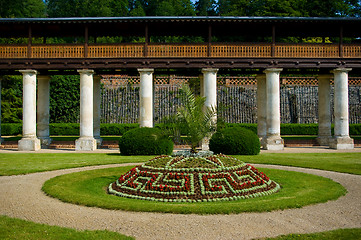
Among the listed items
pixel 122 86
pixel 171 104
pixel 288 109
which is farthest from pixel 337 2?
pixel 122 86

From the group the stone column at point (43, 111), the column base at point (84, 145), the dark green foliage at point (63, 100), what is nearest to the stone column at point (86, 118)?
the column base at point (84, 145)

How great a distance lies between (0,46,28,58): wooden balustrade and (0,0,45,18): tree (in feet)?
97.9

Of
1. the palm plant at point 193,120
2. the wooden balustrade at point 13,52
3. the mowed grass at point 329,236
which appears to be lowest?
the mowed grass at point 329,236

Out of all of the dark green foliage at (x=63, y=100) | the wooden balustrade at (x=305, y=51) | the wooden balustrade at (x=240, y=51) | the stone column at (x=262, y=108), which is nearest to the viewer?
the wooden balustrade at (x=240, y=51)

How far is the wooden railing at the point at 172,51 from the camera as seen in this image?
26.5 meters

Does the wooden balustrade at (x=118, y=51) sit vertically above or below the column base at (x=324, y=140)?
above

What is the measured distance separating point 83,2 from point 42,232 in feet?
207

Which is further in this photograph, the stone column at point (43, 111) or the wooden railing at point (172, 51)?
the stone column at point (43, 111)

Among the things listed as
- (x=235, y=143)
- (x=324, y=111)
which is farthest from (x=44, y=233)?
(x=324, y=111)

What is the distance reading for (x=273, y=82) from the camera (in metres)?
26.8

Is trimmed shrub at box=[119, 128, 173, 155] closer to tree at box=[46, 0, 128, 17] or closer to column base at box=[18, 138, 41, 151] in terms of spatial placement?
column base at box=[18, 138, 41, 151]

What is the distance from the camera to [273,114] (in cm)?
2661

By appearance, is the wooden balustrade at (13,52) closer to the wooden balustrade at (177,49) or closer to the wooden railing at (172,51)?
the wooden railing at (172,51)

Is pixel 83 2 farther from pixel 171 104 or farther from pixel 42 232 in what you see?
pixel 42 232
